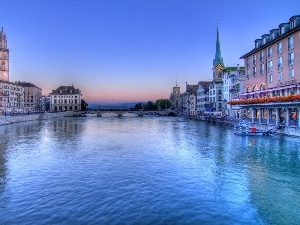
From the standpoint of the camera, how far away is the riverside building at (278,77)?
59.9 metres

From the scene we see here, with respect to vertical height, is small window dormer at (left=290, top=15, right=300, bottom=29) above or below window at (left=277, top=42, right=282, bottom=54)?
above

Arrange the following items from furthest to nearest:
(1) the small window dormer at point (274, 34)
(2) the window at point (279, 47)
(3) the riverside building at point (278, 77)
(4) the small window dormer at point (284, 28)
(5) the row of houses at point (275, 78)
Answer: (1) the small window dormer at point (274, 34)
(2) the window at point (279, 47)
(4) the small window dormer at point (284, 28)
(5) the row of houses at point (275, 78)
(3) the riverside building at point (278, 77)

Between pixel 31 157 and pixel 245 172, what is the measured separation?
2512 centimetres

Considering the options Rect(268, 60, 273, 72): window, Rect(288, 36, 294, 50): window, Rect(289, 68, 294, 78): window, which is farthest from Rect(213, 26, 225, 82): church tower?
Rect(289, 68, 294, 78): window

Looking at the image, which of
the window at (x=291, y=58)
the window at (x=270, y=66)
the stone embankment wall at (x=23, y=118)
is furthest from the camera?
the stone embankment wall at (x=23, y=118)

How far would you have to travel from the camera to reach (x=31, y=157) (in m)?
37.5

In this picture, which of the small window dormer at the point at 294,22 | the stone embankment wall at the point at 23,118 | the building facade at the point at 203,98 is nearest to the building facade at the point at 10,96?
the stone embankment wall at the point at 23,118

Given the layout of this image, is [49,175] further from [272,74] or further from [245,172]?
[272,74]

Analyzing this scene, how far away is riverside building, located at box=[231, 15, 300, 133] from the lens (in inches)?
2359

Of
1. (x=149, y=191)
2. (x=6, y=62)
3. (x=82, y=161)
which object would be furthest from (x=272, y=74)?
(x=6, y=62)

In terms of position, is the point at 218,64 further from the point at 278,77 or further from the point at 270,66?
the point at 278,77

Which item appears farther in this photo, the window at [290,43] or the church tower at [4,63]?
the church tower at [4,63]

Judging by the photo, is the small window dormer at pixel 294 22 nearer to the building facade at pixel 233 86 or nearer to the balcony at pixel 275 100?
the balcony at pixel 275 100

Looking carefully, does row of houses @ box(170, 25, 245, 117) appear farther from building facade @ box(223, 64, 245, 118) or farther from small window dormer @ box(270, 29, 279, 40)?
small window dormer @ box(270, 29, 279, 40)
